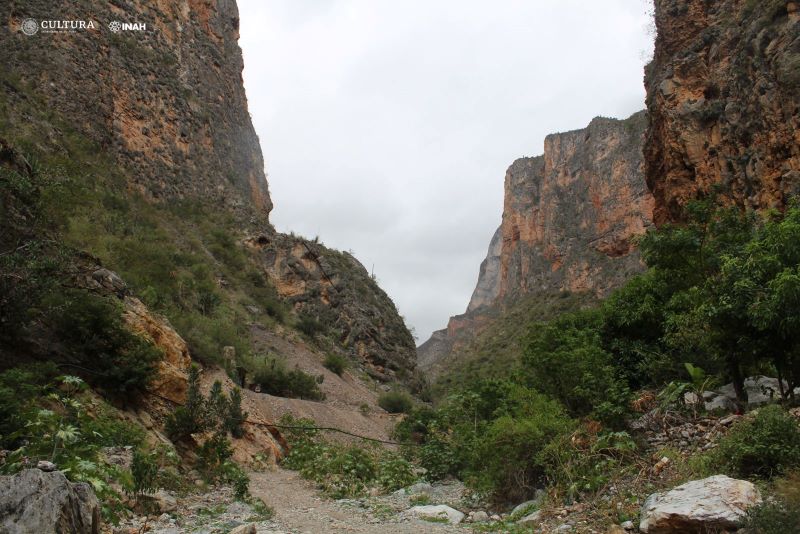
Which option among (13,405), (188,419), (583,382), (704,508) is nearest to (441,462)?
(583,382)

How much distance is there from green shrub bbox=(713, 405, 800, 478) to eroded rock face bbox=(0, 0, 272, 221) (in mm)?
24668

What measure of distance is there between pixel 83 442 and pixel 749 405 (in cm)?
851

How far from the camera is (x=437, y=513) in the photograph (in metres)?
7.71

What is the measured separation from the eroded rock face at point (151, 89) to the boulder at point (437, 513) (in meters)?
21.6

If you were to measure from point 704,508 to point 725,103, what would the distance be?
15.7 metres

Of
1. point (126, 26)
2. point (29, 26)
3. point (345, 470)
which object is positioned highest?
point (126, 26)

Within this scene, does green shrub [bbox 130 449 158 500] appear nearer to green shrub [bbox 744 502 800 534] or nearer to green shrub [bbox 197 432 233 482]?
green shrub [bbox 197 432 233 482]

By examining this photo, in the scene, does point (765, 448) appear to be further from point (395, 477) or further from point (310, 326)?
point (310, 326)

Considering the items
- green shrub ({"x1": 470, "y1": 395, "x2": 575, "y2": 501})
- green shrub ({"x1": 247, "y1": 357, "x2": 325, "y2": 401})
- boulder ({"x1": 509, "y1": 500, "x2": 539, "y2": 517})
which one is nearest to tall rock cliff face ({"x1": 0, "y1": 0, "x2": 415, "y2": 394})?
green shrub ({"x1": 247, "y1": 357, "x2": 325, "y2": 401})

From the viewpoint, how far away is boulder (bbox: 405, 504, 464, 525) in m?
7.51

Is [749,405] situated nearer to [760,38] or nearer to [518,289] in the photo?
[760,38]

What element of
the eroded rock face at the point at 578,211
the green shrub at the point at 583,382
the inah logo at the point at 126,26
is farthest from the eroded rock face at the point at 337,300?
the eroded rock face at the point at 578,211

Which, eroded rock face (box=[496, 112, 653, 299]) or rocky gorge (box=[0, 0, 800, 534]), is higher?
eroded rock face (box=[496, 112, 653, 299])

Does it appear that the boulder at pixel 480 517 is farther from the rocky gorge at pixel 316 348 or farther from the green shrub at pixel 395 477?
the green shrub at pixel 395 477
